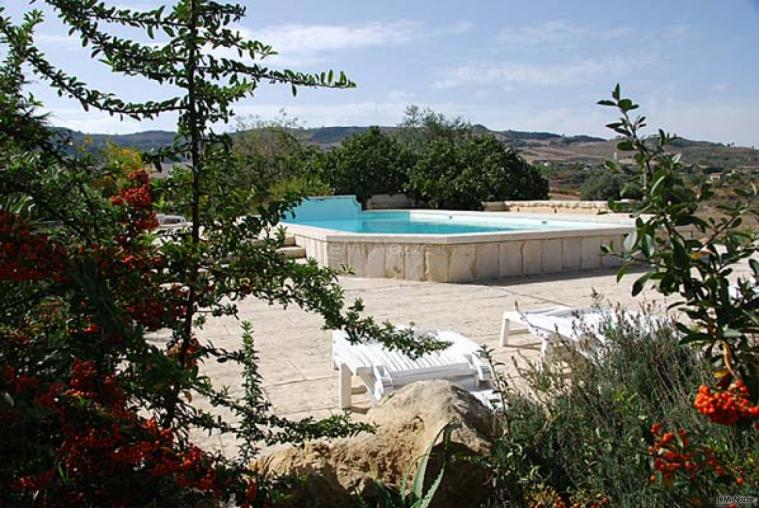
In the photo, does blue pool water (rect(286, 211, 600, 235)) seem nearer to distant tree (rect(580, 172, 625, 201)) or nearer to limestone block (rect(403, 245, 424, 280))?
limestone block (rect(403, 245, 424, 280))

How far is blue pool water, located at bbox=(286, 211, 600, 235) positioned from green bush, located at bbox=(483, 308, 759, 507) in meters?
10.4

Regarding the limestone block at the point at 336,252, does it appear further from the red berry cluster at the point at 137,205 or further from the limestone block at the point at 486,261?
the red berry cluster at the point at 137,205

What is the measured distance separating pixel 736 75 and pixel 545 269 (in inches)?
298

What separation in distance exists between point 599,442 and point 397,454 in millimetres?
818

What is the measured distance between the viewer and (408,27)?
11.4 m

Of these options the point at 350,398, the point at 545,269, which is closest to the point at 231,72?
the point at 350,398

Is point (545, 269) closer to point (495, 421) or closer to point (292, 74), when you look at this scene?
point (495, 421)

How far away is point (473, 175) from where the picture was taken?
1941 cm

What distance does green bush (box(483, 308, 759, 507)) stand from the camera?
85.7 inches

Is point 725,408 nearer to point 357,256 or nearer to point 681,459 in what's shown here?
point 681,459

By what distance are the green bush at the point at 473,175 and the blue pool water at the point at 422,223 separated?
176 centimetres

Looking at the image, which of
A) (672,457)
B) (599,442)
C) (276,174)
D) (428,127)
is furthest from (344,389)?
(428,127)

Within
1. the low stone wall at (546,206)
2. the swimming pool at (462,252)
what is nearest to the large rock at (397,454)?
the swimming pool at (462,252)

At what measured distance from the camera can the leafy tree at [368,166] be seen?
20891 mm
